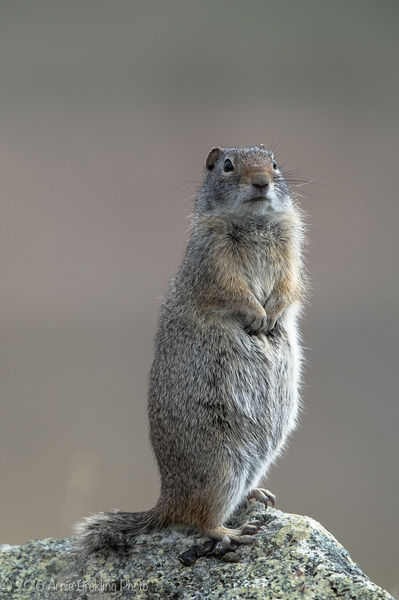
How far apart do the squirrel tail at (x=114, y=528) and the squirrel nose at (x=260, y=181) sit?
2242 millimetres

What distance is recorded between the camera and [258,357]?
505cm

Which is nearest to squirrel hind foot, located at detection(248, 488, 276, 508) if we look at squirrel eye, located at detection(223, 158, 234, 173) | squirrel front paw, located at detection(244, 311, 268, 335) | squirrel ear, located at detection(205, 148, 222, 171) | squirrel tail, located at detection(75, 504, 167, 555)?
squirrel tail, located at detection(75, 504, 167, 555)

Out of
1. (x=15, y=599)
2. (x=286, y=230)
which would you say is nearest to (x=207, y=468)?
(x=15, y=599)

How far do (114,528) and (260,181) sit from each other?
2514 millimetres

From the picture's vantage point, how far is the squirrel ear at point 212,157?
5.68m

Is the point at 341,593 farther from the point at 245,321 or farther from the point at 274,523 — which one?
the point at 245,321

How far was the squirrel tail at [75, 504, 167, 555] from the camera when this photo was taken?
4.97m

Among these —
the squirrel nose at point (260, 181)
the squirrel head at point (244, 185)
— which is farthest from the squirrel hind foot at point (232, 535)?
the squirrel nose at point (260, 181)

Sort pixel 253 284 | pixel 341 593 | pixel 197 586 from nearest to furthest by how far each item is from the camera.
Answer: pixel 341 593 < pixel 197 586 < pixel 253 284

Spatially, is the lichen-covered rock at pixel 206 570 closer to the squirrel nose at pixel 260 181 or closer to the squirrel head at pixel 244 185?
the squirrel head at pixel 244 185

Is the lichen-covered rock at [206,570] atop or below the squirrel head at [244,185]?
below

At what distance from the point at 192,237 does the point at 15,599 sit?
2.68 m

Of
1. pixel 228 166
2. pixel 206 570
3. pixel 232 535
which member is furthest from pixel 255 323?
pixel 206 570

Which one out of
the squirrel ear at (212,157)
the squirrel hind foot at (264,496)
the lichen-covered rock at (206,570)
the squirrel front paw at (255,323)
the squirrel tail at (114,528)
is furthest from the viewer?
the squirrel ear at (212,157)
